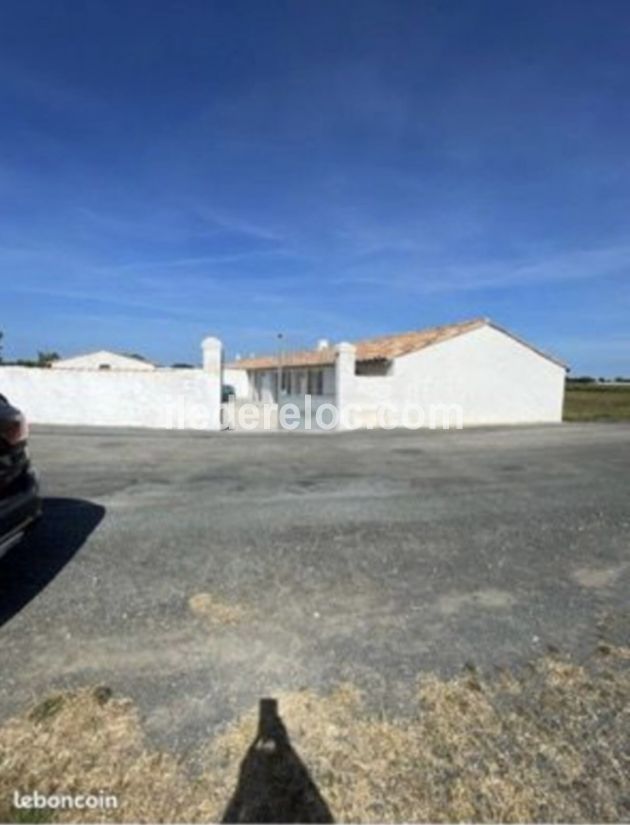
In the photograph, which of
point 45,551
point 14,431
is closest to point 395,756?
point 14,431

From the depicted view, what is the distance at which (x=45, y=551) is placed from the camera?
6.03 meters

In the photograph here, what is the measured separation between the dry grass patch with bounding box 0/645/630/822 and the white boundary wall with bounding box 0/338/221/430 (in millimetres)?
17062

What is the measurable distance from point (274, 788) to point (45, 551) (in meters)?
4.01

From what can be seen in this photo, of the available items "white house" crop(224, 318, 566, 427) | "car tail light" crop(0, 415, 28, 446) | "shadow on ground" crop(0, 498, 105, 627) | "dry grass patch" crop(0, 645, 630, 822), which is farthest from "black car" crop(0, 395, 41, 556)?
"white house" crop(224, 318, 566, 427)

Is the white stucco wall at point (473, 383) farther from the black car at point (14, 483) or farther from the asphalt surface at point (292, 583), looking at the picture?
the black car at point (14, 483)

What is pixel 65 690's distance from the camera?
11.7ft

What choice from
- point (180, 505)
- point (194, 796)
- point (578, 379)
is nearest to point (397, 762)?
point (194, 796)

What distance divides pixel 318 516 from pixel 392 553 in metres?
1.61

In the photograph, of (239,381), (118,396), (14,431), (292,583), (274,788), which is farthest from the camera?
(239,381)

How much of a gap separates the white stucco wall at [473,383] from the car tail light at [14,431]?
17681 millimetres

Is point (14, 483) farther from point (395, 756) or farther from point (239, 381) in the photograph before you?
point (239, 381)

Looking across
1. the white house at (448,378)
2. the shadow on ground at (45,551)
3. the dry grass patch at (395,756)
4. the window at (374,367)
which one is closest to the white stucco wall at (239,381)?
the white house at (448,378)

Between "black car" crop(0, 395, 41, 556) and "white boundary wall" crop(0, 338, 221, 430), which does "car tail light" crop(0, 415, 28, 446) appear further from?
"white boundary wall" crop(0, 338, 221, 430)

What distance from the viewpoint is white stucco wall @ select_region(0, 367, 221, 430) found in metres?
20.3
